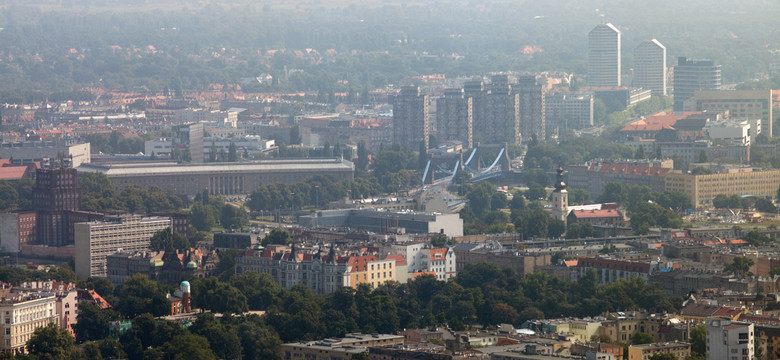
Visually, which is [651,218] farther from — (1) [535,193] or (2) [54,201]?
(2) [54,201]

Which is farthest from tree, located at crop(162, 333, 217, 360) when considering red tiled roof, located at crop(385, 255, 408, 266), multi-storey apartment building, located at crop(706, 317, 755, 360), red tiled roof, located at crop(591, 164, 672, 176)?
red tiled roof, located at crop(591, 164, 672, 176)

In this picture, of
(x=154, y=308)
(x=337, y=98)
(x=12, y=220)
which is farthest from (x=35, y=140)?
(x=154, y=308)

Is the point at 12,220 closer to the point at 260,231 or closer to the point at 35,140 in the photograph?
the point at 260,231

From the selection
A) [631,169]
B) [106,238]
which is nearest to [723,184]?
[631,169]

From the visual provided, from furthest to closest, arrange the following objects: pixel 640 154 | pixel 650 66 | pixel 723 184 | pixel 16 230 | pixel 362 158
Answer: pixel 650 66 < pixel 362 158 < pixel 640 154 < pixel 723 184 < pixel 16 230

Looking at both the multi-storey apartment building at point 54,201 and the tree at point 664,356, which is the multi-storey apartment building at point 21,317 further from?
the multi-storey apartment building at point 54,201

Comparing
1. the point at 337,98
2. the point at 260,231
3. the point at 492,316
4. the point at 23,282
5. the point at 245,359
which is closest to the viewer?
the point at 245,359

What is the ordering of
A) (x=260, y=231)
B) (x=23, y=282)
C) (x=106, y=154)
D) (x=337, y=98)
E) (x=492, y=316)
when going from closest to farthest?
(x=492, y=316) < (x=23, y=282) < (x=260, y=231) < (x=106, y=154) < (x=337, y=98)
